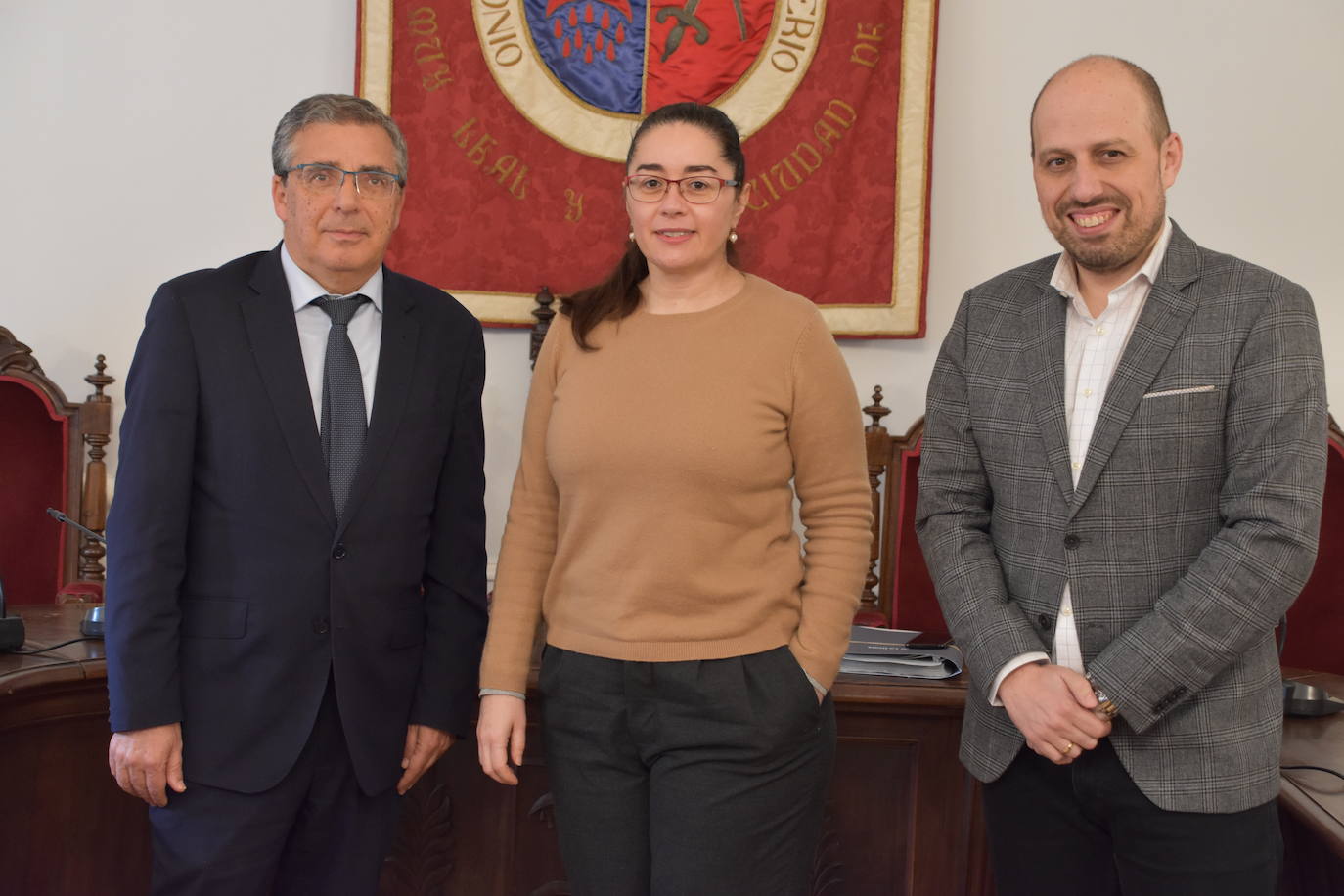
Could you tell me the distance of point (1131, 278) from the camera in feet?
4.80

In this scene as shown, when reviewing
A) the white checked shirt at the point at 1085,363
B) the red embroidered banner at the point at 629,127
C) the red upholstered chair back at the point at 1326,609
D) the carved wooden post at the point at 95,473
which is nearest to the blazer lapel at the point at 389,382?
the white checked shirt at the point at 1085,363

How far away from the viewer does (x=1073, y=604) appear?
4.67 feet

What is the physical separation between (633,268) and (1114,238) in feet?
2.10

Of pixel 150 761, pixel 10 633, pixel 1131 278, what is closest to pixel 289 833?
pixel 150 761

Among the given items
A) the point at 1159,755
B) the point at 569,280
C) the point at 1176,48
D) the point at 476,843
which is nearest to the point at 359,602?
the point at 476,843

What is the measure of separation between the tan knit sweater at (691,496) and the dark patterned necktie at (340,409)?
0.24 m

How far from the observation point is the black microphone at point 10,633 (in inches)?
83.7

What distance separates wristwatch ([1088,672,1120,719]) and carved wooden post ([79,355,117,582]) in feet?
7.91

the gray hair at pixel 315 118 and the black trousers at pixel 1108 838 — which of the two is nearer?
the black trousers at pixel 1108 838

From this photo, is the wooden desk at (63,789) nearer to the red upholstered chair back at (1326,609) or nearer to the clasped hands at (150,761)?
the clasped hands at (150,761)

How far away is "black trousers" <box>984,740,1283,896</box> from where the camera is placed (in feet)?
4.40

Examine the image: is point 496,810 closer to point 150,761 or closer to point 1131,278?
point 150,761

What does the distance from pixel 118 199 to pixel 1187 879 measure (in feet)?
9.85

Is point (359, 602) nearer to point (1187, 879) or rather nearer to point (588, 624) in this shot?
point (588, 624)
